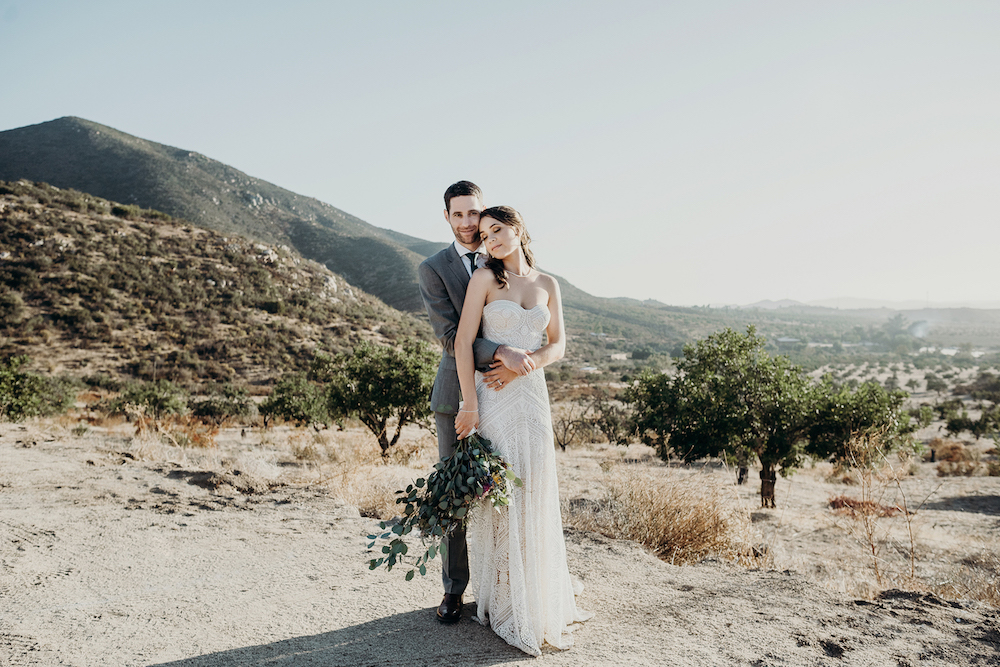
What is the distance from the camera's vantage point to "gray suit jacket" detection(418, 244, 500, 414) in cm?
321

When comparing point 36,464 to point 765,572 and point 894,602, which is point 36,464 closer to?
point 765,572

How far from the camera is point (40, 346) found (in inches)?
1021

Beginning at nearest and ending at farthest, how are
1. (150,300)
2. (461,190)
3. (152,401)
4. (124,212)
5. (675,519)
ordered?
(461,190) < (675,519) < (152,401) < (150,300) < (124,212)

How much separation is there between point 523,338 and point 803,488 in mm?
17458

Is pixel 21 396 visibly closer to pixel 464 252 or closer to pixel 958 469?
pixel 464 252

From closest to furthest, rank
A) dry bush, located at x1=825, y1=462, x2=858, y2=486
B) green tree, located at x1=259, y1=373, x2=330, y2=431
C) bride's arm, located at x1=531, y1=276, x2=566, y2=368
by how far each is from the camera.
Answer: bride's arm, located at x1=531, y1=276, x2=566, y2=368, green tree, located at x1=259, y1=373, x2=330, y2=431, dry bush, located at x1=825, y1=462, x2=858, y2=486

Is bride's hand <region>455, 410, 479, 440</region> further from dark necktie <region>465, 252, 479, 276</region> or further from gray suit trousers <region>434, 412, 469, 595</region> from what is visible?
dark necktie <region>465, 252, 479, 276</region>

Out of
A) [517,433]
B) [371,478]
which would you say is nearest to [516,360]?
[517,433]

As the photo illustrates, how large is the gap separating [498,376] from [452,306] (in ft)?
1.78

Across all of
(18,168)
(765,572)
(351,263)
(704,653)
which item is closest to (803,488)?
(765,572)

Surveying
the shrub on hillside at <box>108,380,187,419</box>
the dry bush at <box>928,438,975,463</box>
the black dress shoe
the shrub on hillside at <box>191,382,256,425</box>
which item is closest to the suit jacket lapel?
the black dress shoe

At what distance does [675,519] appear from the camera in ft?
17.6

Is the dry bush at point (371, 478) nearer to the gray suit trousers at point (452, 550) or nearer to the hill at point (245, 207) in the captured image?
the gray suit trousers at point (452, 550)

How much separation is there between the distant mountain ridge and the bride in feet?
169
